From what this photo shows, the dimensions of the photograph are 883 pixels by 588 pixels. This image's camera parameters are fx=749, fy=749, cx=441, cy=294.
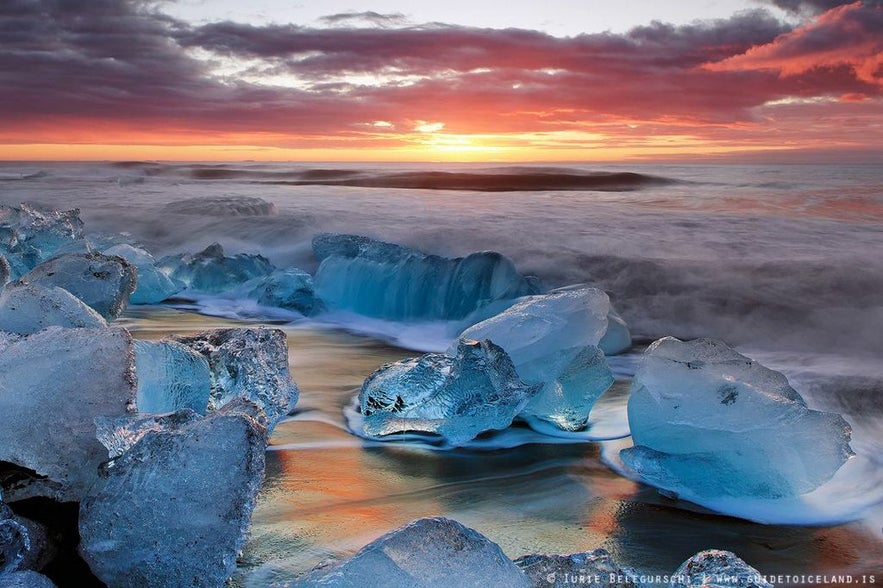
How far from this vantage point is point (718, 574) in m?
1.43

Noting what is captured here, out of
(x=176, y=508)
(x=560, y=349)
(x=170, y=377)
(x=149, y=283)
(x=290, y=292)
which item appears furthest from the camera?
(x=149, y=283)

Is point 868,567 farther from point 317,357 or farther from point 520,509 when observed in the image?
point 317,357

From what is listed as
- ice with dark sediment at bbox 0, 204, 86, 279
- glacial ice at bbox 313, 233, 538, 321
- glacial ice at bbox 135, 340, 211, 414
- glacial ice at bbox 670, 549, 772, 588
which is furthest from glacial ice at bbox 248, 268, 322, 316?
glacial ice at bbox 670, 549, 772, 588

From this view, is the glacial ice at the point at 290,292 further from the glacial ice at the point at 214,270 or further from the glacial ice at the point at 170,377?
the glacial ice at the point at 170,377

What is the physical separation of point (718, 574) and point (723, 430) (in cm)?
78

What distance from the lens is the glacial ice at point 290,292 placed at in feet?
16.3

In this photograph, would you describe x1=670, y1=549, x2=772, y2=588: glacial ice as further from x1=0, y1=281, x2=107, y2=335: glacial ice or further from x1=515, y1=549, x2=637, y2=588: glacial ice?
x1=0, y1=281, x2=107, y2=335: glacial ice

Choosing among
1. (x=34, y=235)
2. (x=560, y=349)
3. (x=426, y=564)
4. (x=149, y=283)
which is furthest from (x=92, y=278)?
(x=426, y=564)

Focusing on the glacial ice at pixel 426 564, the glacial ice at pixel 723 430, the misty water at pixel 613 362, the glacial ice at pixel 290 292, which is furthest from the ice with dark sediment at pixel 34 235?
the glacial ice at pixel 426 564

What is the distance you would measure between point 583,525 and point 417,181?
19967 millimetres

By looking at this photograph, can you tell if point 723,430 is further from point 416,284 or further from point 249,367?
point 416,284

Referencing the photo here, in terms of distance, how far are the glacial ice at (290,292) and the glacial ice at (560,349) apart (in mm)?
2259

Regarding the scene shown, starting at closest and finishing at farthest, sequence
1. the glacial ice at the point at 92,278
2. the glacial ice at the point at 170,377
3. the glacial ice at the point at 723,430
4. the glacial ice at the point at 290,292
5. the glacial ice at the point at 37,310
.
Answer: the glacial ice at the point at 723,430 < the glacial ice at the point at 170,377 < the glacial ice at the point at 37,310 < the glacial ice at the point at 92,278 < the glacial ice at the point at 290,292

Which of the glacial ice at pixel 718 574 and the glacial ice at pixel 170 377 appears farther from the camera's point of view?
the glacial ice at pixel 170 377
